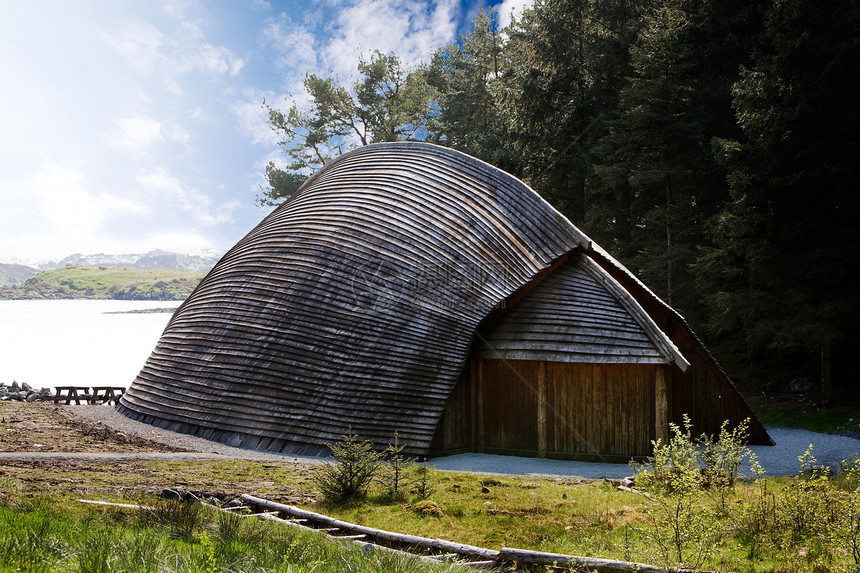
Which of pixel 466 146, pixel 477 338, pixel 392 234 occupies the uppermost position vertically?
pixel 466 146

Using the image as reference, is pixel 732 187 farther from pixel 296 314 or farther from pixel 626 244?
pixel 296 314

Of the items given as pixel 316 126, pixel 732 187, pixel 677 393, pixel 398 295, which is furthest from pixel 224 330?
pixel 316 126

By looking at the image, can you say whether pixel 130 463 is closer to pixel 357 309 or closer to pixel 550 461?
pixel 357 309

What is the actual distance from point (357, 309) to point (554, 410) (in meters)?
4.70

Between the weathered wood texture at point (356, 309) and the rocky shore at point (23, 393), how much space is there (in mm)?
8950

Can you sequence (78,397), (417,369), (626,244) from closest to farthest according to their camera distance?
(417,369) < (78,397) < (626,244)

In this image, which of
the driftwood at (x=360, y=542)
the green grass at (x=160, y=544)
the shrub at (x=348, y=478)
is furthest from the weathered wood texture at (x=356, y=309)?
the green grass at (x=160, y=544)

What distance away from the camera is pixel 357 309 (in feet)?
45.1

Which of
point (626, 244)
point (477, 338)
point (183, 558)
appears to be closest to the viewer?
point (183, 558)

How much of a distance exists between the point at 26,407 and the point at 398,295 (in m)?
13.6

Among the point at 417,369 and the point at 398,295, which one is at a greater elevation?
the point at 398,295

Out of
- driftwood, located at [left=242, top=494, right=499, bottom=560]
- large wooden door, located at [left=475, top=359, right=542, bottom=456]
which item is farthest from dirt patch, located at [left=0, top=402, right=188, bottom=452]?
large wooden door, located at [left=475, top=359, right=542, bottom=456]

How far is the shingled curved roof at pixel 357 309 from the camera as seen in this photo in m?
12.7

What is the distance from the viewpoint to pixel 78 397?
23188mm
